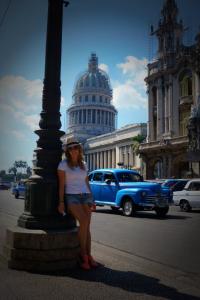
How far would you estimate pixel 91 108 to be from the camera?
412 feet

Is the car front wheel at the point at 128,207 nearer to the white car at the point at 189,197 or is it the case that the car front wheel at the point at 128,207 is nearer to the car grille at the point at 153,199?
the car grille at the point at 153,199

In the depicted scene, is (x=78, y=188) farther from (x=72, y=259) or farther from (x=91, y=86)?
(x=91, y=86)

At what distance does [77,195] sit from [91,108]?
397 ft

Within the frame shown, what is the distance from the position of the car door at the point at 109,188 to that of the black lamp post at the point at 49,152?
34.3 ft

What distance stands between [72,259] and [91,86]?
126 meters

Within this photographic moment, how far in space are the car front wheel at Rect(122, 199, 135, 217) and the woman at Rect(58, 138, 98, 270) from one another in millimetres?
9597

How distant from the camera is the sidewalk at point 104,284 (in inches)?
158

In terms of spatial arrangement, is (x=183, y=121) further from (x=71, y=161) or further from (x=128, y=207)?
(x=71, y=161)

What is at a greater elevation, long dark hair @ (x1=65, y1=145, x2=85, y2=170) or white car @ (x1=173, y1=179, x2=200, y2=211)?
long dark hair @ (x1=65, y1=145, x2=85, y2=170)

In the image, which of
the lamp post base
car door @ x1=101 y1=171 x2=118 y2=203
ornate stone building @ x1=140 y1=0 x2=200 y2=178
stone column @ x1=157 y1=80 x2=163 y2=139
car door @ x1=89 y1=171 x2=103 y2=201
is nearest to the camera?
the lamp post base

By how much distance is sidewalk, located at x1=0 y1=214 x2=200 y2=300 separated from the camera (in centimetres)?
401

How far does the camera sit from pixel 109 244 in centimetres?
808

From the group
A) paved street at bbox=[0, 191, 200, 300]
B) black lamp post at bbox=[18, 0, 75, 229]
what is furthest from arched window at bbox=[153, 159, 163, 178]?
black lamp post at bbox=[18, 0, 75, 229]

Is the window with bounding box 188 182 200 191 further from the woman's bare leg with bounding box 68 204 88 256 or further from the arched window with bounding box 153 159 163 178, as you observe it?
the arched window with bounding box 153 159 163 178
